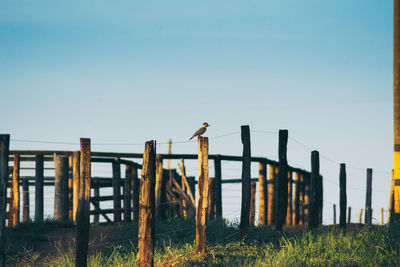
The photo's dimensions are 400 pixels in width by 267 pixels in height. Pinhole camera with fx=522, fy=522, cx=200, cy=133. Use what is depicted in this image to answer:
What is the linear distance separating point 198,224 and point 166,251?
3.69ft

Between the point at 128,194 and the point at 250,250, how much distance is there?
258 inches

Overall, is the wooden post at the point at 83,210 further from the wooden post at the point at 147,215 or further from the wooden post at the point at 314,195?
the wooden post at the point at 314,195

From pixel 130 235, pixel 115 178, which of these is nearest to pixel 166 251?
pixel 130 235

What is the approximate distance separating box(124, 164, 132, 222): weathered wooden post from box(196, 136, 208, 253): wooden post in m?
6.42

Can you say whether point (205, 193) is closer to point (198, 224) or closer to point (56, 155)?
point (198, 224)

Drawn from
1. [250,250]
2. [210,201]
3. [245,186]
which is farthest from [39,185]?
[250,250]

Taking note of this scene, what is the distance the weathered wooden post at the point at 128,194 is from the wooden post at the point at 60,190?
1.82m

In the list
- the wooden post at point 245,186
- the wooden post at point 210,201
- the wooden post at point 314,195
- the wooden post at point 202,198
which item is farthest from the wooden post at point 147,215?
the wooden post at point 314,195

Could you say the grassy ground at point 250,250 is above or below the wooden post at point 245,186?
below

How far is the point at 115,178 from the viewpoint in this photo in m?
16.6

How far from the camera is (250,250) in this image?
1102cm

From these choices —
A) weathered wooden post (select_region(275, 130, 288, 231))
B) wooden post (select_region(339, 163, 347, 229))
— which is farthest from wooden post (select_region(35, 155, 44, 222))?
wooden post (select_region(339, 163, 347, 229))

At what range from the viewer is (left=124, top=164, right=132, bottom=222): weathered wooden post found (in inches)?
645

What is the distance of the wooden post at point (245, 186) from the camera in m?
11.6
